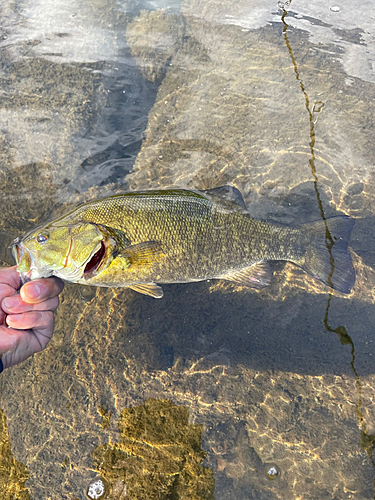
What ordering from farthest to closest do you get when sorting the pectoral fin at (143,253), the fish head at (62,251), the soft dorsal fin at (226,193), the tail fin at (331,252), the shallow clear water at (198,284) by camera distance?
the tail fin at (331,252) → the soft dorsal fin at (226,193) → the shallow clear water at (198,284) → the pectoral fin at (143,253) → the fish head at (62,251)

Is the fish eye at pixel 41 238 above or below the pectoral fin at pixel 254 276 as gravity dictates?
above

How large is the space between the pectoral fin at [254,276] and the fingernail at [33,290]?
6.68ft

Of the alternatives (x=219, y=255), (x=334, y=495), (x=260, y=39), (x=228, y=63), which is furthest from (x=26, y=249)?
(x=260, y=39)

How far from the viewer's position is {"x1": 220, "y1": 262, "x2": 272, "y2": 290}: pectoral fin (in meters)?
3.62

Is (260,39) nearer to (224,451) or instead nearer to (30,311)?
(30,311)

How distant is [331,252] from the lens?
12.2 ft

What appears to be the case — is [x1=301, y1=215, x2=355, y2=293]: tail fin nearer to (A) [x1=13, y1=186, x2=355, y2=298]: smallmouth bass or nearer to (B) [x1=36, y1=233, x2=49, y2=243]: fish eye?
(A) [x1=13, y1=186, x2=355, y2=298]: smallmouth bass

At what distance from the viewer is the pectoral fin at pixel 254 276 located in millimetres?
3623

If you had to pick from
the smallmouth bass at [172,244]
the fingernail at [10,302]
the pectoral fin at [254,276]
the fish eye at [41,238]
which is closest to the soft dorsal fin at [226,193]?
the smallmouth bass at [172,244]

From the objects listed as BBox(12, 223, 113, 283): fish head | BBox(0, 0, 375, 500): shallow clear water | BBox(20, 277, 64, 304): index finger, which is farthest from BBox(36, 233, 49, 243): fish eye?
BBox(0, 0, 375, 500): shallow clear water

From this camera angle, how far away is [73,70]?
5.09m

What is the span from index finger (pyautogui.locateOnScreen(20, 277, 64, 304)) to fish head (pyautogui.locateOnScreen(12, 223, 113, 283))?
7cm

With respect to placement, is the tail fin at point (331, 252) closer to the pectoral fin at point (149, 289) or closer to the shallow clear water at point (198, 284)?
the shallow clear water at point (198, 284)

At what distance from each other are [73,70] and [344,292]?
5.51 metres
